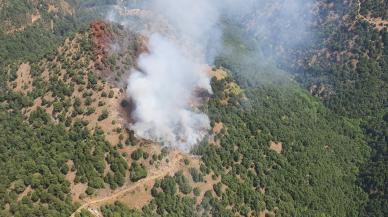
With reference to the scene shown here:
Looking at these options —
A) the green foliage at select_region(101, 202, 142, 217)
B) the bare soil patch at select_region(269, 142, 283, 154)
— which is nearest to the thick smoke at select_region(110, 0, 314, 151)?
the green foliage at select_region(101, 202, 142, 217)

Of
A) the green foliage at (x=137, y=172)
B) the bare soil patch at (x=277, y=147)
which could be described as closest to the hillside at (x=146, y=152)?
the green foliage at (x=137, y=172)

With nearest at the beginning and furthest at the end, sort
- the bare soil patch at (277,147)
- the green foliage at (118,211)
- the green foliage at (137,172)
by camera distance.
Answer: the green foliage at (118,211) < the green foliage at (137,172) < the bare soil patch at (277,147)

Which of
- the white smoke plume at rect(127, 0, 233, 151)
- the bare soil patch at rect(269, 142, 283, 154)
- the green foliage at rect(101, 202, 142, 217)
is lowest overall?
the green foliage at rect(101, 202, 142, 217)

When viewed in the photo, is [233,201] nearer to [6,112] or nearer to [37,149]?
[37,149]

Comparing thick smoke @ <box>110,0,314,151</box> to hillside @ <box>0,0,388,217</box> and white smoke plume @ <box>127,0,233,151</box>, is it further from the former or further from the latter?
hillside @ <box>0,0,388,217</box>

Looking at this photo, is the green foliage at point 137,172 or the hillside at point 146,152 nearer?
the hillside at point 146,152

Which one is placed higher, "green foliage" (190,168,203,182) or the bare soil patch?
"green foliage" (190,168,203,182)

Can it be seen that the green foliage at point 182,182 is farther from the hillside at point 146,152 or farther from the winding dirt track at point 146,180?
the winding dirt track at point 146,180

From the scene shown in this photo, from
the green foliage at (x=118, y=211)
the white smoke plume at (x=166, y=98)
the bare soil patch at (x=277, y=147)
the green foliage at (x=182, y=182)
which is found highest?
the white smoke plume at (x=166, y=98)

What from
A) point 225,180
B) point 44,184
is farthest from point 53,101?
point 225,180
